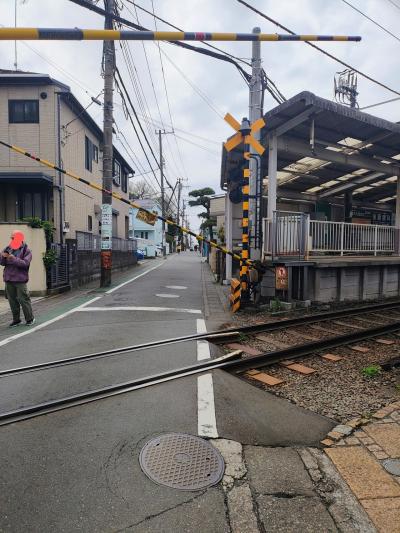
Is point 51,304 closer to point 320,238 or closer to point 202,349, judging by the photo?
point 202,349

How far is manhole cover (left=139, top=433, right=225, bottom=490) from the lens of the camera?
2.67 meters

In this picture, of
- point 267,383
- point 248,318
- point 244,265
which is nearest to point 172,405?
point 267,383

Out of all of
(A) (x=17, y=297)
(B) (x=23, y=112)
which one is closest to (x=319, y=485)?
(A) (x=17, y=297)

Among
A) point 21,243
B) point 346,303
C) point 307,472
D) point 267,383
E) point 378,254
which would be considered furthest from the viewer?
point 378,254

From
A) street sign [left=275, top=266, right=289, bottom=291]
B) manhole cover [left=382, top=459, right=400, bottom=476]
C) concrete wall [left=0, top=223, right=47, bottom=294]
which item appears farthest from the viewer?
concrete wall [left=0, top=223, right=47, bottom=294]

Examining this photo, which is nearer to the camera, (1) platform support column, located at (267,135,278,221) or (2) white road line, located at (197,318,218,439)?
(2) white road line, located at (197,318,218,439)

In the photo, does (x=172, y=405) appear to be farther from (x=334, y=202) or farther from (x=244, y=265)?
(x=334, y=202)

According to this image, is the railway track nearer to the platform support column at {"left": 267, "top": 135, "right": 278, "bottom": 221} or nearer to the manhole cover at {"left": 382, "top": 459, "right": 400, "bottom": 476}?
the manhole cover at {"left": 382, "top": 459, "right": 400, "bottom": 476}

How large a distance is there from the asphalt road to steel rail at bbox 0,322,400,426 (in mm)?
136

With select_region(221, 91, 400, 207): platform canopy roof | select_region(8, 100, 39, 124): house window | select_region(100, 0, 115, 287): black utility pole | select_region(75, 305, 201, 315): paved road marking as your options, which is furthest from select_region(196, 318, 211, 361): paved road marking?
select_region(8, 100, 39, 124): house window

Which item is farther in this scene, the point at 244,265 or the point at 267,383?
the point at 244,265

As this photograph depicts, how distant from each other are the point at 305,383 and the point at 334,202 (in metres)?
15.7

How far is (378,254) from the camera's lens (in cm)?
1361

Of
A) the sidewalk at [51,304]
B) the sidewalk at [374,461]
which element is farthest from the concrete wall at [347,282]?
the sidewalk at [374,461]
